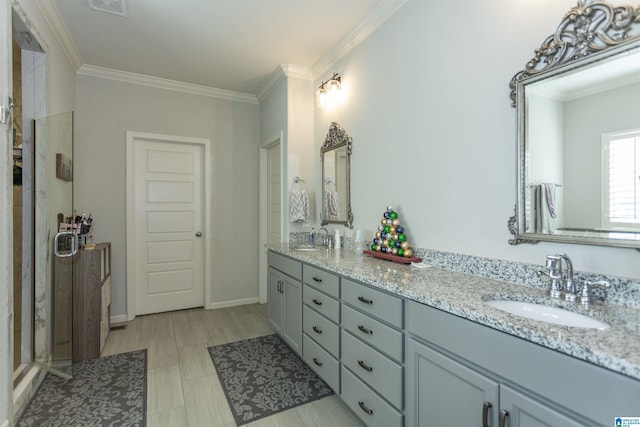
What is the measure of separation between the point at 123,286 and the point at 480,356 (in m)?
3.62

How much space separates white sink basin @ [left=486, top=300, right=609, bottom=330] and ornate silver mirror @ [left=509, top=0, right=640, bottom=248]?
31cm

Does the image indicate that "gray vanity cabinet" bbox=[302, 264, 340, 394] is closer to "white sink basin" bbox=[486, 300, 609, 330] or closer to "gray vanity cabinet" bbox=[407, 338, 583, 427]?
"gray vanity cabinet" bbox=[407, 338, 583, 427]

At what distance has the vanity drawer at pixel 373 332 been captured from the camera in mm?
1424

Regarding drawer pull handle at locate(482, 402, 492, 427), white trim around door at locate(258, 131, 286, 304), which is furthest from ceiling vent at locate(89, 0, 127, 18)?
drawer pull handle at locate(482, 402, 492, 427)

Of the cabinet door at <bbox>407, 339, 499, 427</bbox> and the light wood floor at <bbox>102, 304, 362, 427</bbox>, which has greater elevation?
the cabinet door at <bbox>407, 339, 499, 427</bbox>

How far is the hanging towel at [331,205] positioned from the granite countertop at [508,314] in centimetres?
98

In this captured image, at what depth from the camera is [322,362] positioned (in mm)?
2033

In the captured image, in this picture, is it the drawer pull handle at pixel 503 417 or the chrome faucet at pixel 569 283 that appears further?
the chrome faucet at pixel 569 283

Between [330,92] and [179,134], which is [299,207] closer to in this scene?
[330,92]

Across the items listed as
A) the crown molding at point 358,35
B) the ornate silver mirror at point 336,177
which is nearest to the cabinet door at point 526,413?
the ornate silver mirror at point 336,177

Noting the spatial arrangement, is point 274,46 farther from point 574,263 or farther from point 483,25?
point 574,263

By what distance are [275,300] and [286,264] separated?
467mm

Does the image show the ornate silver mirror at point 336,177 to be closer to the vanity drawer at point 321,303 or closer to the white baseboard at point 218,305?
the vanity drawer at point 321,303

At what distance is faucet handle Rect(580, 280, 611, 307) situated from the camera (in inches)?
45.6
